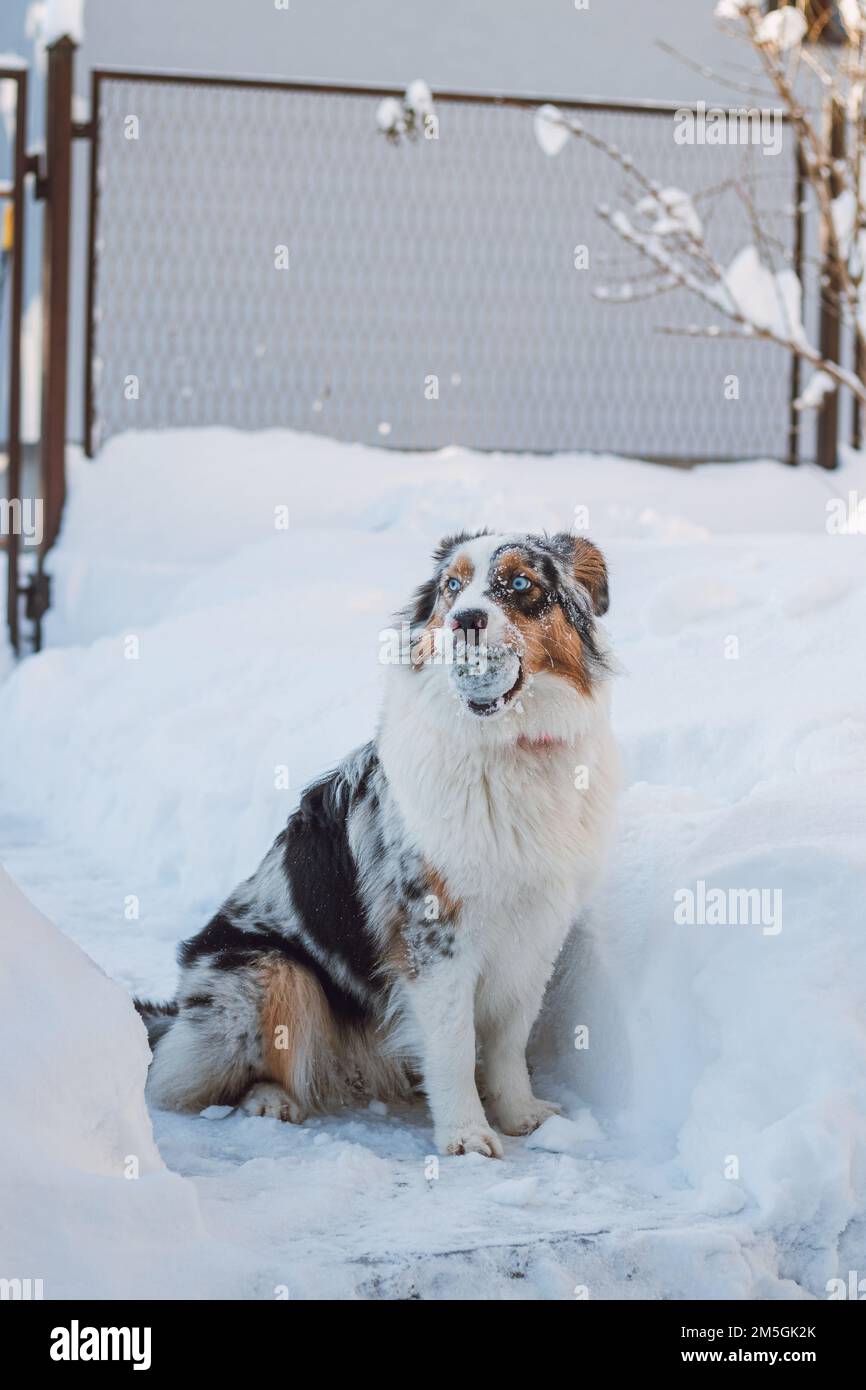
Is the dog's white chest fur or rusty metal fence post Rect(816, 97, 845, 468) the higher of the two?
rusty metal fence post Rect(816, 97, 845, 468)

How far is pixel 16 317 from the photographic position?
7543 mm

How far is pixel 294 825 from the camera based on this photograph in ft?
11.5

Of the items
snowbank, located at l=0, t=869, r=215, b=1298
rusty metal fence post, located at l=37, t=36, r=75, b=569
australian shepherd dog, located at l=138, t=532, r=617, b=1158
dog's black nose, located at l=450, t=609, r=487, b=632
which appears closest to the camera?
snowbank, located at l=0, t=869, r=215, b=1298

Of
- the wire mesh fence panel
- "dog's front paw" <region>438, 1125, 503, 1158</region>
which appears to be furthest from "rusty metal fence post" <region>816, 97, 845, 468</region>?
"dog's front paw" <region>438, 1125, 503, 1158</region>

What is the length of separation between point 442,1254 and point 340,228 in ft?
24.1

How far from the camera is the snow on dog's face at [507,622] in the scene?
3012mm

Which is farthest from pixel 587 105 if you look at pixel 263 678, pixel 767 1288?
pixel 767 1288

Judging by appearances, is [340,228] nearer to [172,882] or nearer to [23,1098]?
[172,882]

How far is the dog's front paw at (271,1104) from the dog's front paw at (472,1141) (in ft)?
1.11

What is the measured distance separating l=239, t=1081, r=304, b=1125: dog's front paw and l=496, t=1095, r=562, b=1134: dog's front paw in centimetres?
44

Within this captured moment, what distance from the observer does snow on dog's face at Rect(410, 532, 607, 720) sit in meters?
3.01

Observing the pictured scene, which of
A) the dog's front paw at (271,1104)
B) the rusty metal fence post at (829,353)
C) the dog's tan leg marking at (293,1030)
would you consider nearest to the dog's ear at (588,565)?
the dog's tan leg marking at (293,1030)

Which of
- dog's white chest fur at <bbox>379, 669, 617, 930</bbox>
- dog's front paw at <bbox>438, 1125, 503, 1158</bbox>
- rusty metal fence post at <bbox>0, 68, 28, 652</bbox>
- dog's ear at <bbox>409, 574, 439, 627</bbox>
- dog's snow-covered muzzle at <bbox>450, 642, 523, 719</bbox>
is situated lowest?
dog's front paw at <bbox>438, 1125, 503, 1158</bbox>

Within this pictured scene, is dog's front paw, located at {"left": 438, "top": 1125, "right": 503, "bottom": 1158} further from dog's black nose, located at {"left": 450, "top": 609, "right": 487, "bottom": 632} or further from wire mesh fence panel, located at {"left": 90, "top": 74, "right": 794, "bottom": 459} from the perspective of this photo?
wire mesh fence panel, located at {"left": 90, "top": 74, "right": 794, "bottom": 459}
